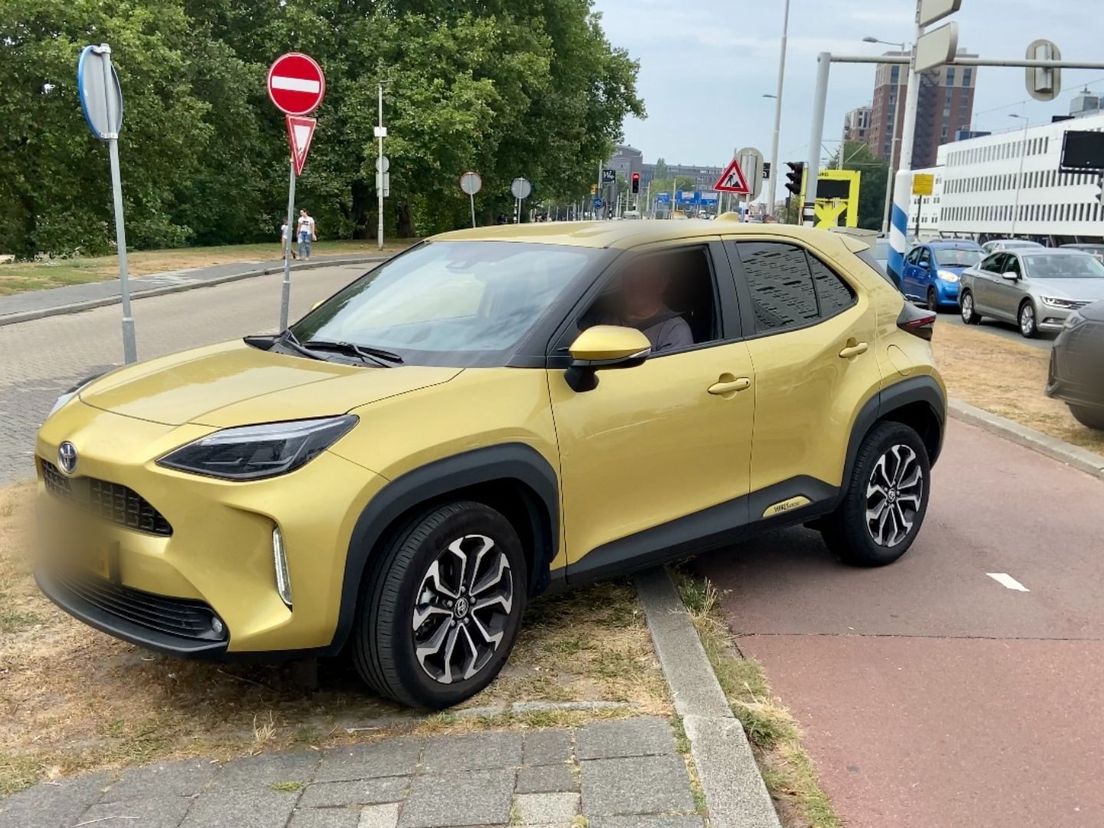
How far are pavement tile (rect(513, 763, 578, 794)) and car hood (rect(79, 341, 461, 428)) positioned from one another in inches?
49.6

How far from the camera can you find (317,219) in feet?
153

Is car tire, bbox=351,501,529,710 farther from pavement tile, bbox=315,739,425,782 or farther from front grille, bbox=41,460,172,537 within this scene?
front grille, bbox=41,460,172,537

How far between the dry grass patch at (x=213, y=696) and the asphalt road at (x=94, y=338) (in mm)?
3078

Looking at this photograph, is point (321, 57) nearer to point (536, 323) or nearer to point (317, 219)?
point (317, 219)

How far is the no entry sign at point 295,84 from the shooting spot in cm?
991

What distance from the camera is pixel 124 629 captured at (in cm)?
327

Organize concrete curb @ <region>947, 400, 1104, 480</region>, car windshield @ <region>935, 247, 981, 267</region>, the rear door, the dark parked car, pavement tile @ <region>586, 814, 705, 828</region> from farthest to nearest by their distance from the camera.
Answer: car windshield @ <region>935, 247, 981, 267</region> → the dark parked car → concrete curb @ <region>947, 400, 1104, 480</region> → the rear door → pavement tile @ <region>586, 814, 705, 828</region>

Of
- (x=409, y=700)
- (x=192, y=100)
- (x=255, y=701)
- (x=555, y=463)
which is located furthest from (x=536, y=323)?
(x=192, y=100)

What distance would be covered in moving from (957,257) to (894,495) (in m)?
20.8

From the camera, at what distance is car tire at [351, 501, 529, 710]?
10.8 feet

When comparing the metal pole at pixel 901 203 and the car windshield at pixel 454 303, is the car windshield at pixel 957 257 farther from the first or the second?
the car windshield at pixel 454 303

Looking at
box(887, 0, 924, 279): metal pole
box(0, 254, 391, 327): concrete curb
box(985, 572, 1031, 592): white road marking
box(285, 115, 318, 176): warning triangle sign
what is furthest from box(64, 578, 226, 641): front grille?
box(887, 0, 924, 279): metal pole

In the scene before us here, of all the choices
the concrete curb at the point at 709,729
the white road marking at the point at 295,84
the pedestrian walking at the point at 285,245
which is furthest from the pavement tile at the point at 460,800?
the white road marking at the point at 295,84

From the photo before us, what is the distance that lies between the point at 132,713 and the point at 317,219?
4521 centimetres
